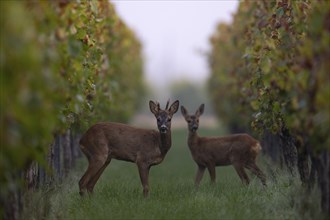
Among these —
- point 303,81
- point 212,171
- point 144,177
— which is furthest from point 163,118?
point 303,81

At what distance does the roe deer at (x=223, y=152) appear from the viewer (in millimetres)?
16328

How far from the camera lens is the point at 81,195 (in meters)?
13.6

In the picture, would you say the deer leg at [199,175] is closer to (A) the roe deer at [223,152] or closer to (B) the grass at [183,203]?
(A) the roe deer at [223,152]

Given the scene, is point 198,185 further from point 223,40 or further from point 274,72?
point 223,40

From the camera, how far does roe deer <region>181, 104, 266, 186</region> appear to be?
16.3 m

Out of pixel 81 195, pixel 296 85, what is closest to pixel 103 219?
pixel 81 195

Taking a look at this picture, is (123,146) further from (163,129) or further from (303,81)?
(303,81)

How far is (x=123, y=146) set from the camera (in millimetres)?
14258

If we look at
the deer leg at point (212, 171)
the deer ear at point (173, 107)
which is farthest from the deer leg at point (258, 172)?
the deer ear at point (173, 107)

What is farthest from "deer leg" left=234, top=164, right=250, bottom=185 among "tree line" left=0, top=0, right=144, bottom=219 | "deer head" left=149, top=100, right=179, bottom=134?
"tree line" left=0, top=0, right=144, bottom=219

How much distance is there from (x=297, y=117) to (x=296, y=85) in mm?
400

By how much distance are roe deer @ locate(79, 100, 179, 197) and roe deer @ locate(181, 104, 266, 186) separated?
1.93m

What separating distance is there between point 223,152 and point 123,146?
333 cm

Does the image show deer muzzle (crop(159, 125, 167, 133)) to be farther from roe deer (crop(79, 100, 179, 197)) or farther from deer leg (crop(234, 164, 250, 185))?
deer leg (crop(234, 164, 250, 185))
